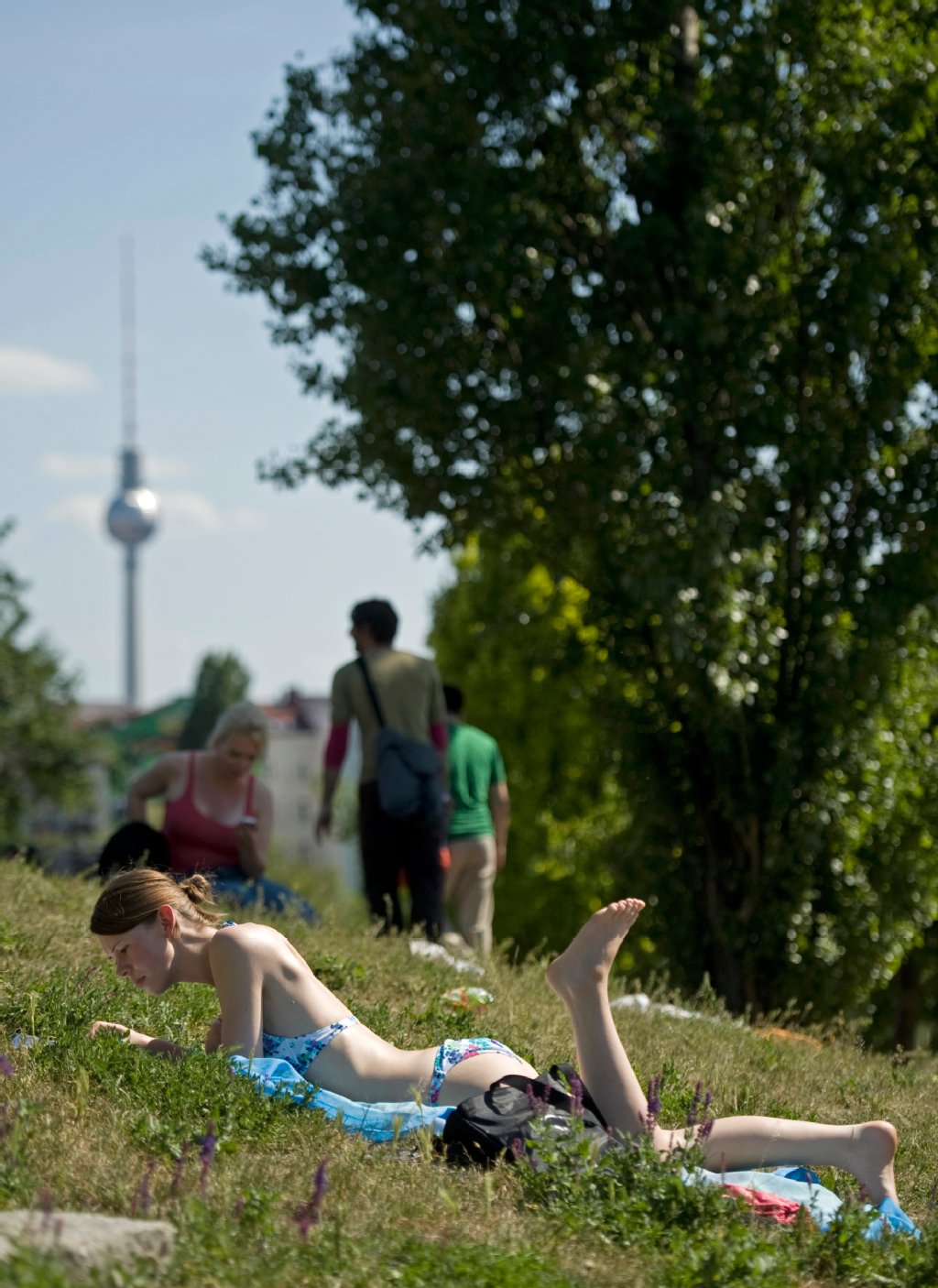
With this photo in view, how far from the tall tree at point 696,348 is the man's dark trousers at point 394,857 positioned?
3187mm

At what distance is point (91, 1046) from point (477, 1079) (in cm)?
126

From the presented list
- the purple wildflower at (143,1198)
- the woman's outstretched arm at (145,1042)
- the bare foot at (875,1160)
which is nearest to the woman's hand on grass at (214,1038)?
the woman's outstretched arm at (145,1042)

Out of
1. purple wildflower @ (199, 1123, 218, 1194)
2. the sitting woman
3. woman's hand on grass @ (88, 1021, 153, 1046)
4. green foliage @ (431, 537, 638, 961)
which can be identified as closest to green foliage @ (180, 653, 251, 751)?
green foliage @ (431, 537, 638, 961)

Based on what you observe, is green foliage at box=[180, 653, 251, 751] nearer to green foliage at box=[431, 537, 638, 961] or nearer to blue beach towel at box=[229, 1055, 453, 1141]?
green foliage at box=[431, 537, 638, 961]

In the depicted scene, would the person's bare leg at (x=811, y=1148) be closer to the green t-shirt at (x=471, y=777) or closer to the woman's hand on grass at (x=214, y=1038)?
the woman's hand on grass at (x=214, y=1038)

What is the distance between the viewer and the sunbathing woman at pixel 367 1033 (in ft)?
15.3

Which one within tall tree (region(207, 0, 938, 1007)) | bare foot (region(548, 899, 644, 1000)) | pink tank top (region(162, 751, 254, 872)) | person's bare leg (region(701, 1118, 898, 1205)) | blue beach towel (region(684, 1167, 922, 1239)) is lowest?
blue beach towel (region(684, 1167, 922, 1239))

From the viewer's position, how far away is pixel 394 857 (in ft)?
31.6

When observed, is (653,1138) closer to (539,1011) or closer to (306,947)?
(539,1011)

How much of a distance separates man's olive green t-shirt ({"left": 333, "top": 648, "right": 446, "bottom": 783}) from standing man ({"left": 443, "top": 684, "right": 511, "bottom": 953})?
1836mm

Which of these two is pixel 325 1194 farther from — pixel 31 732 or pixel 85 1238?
pixel 31 732

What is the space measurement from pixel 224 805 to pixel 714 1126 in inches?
210

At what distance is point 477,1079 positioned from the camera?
16.0 ft

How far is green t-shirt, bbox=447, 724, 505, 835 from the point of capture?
11.5 metres
